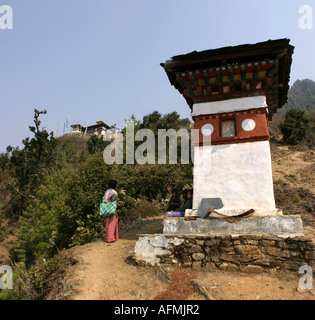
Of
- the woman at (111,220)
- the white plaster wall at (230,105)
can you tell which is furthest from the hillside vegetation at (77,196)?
the white plaster wall at (230,105)

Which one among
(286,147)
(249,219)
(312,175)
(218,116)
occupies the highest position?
(286,147)

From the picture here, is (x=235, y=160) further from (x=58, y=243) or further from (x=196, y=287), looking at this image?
(x=58, y=243)

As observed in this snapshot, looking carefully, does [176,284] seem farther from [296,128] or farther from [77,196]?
[296,128]

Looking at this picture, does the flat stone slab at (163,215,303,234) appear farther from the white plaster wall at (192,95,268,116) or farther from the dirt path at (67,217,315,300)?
the white plaster wall at (192,95,268,116)

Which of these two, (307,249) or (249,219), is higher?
(249,219)

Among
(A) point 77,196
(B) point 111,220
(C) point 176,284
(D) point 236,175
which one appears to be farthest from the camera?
(A) point 77,196

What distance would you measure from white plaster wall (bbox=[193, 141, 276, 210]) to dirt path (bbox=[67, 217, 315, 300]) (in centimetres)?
174

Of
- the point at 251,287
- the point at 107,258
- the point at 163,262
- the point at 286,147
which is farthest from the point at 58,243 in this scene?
the point at 286,147

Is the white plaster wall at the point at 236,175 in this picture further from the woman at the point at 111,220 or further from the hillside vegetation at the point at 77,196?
the hillside vegetation at the point at 77,196

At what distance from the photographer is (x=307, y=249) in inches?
224

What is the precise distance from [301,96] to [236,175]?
9669cm

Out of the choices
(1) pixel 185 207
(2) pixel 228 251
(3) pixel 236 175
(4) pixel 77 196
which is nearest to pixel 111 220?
(1) pixel 185 207

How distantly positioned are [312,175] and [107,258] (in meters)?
17.4

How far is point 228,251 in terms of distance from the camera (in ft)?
20.3
